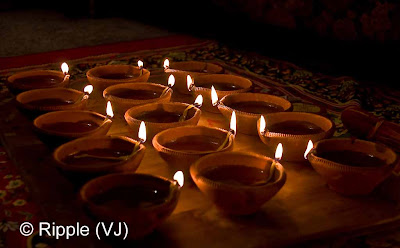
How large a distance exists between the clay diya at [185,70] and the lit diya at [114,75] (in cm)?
11

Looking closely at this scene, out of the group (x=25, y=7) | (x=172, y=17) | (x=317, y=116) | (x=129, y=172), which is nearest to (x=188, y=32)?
(x=172, y=17)

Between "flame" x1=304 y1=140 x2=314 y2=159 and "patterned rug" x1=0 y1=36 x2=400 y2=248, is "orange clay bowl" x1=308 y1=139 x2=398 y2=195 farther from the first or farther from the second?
"patterned rug" x1=0 y1=36 x2=400 y2=248

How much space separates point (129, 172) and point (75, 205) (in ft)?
0.48

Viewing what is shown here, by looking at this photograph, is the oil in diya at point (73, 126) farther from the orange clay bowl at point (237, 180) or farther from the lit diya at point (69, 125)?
the orange clay bowl at point (237, 180)

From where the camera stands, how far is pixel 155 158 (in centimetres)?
144

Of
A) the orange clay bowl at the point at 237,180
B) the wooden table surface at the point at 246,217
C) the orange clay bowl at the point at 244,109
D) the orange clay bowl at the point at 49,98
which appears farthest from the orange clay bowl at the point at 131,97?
the orange clay bowl at the point at 237,180

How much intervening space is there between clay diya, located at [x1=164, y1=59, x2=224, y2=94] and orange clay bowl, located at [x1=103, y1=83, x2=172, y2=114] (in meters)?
0.15

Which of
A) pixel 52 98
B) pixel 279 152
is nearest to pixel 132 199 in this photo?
pixel 279 152

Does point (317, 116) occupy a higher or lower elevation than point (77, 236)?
higher

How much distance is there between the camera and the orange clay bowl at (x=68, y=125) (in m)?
1.43

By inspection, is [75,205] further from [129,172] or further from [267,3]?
[267,3]

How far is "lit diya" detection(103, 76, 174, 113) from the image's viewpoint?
1.74 metres

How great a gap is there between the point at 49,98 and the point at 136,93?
0.31m

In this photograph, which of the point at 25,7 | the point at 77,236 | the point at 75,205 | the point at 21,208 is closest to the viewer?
the point at 77,236
